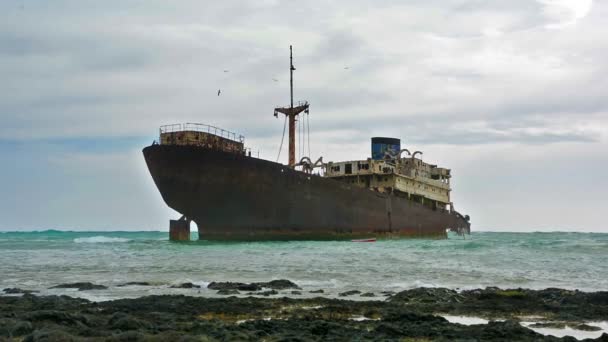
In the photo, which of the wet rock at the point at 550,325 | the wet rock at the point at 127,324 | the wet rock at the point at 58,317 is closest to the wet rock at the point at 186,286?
the wet rock at the point at 58,317

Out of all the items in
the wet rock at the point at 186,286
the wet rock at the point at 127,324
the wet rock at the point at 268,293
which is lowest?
the wet rock at the point at 268,293

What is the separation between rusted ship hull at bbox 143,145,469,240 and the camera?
32625 mm

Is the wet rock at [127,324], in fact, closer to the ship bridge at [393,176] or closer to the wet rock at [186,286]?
the wet rock at [186,286]

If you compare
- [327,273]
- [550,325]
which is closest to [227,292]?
[327,273]

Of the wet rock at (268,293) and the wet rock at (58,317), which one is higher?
the wet rock at (58,317)

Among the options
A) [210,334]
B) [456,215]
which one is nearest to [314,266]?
[210,334]

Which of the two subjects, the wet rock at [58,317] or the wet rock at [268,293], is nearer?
the wet rock at [58,317]

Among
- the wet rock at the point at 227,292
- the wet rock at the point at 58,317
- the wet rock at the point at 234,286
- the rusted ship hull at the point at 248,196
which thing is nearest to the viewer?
the wet rock at the point at 58,317

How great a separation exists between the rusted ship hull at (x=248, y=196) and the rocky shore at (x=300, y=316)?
64.4 feet

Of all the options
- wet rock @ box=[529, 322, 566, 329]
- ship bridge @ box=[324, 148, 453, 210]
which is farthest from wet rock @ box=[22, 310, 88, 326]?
ship bridge @ box=[324, 148, 453, 210]

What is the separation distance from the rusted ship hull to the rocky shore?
1963cm

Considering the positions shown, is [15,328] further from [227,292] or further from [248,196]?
[248,196]

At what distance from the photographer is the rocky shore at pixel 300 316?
706 centimetres

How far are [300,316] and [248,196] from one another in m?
24.6
